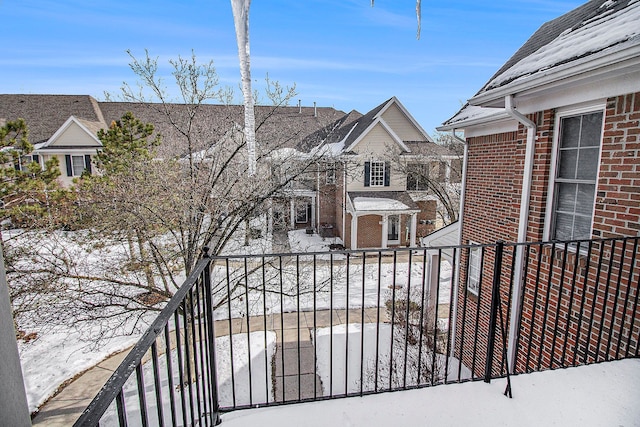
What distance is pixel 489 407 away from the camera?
2.15m

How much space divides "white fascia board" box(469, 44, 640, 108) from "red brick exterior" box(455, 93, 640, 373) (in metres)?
0.40

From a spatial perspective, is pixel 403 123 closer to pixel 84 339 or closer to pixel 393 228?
pixel 393 228

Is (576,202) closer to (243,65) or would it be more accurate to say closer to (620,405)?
(620,405)

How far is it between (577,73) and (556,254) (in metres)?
2.18

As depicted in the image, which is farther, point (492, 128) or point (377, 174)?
point (377, 174)

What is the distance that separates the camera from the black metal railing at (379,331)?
2.02 metres

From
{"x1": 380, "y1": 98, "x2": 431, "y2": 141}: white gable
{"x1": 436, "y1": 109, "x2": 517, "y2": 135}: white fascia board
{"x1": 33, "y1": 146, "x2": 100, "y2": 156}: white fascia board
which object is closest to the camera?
{"x1": 436, "y1": 109, "x2": 517, "y2": 135}: white fascia board

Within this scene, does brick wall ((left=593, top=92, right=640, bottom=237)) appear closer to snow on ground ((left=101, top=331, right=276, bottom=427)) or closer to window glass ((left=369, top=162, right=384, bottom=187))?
snow on ground ((left=101, top=331, right=276, bottom=427))

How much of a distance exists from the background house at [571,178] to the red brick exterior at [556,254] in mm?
14

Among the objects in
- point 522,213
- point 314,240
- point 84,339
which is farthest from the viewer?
point 314,240

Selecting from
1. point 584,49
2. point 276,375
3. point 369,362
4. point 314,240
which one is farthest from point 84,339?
point 314,240

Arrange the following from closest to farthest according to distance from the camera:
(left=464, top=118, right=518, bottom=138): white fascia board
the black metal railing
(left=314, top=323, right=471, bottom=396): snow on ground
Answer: the black metal railing → (left=464, top=118, right=518, bottom=138): white fascia board → (left=314, top=323, right=471, bottom=396): snow on ground

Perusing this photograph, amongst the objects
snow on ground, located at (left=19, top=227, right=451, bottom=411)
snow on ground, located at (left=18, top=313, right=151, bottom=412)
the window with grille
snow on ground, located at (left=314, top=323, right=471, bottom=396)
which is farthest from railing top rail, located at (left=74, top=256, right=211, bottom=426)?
snow on ground, located at (left=18, top=313, right=151, bottom=412)

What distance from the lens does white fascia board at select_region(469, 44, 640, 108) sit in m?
2.71
